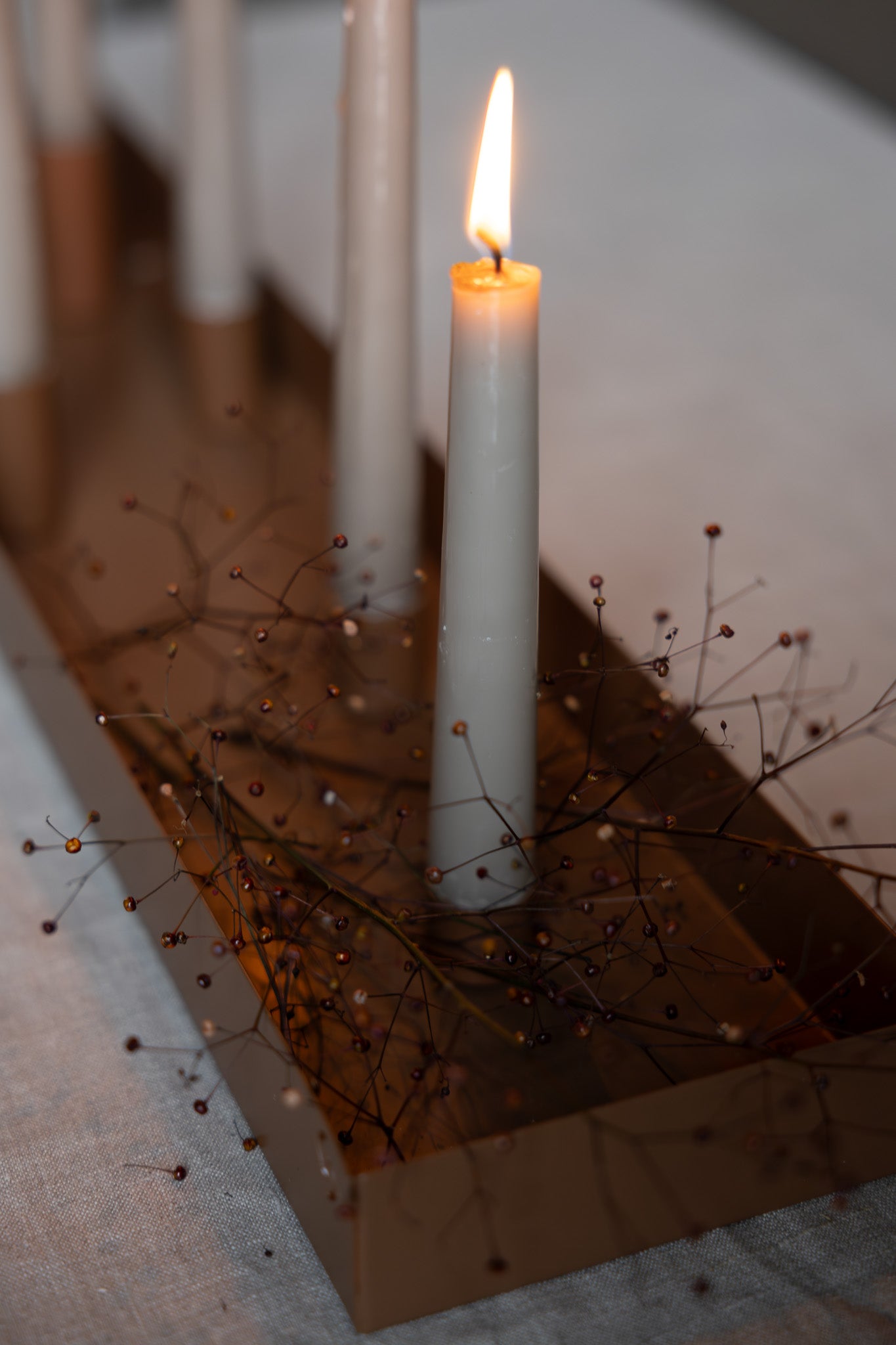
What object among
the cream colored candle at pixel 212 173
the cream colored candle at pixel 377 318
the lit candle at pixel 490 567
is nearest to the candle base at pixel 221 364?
the cream colored candle at pixel 212 173

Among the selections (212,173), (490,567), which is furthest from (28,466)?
(490,567)

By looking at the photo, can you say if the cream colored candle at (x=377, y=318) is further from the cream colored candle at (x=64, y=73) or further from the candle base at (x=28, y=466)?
→ the cream colored candle at (x=64, y=73)

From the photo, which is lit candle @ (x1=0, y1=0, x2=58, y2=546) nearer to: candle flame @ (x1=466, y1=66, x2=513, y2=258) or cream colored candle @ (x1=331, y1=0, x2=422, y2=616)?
cream colored candle @ (x1=331, y1=0, x2=422, y2=616)

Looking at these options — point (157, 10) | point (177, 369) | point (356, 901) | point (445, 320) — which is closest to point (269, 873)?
point (356, 901)

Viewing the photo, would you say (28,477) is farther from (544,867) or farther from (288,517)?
(544,867)

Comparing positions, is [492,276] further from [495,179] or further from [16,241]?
[16,241]

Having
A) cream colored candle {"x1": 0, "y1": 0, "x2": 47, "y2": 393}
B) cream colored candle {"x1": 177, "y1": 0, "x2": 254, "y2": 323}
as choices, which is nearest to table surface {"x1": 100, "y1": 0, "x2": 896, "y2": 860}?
cream colored candle {"x1": 177, "y1": 0, "x2": 254, "y2": 323}
